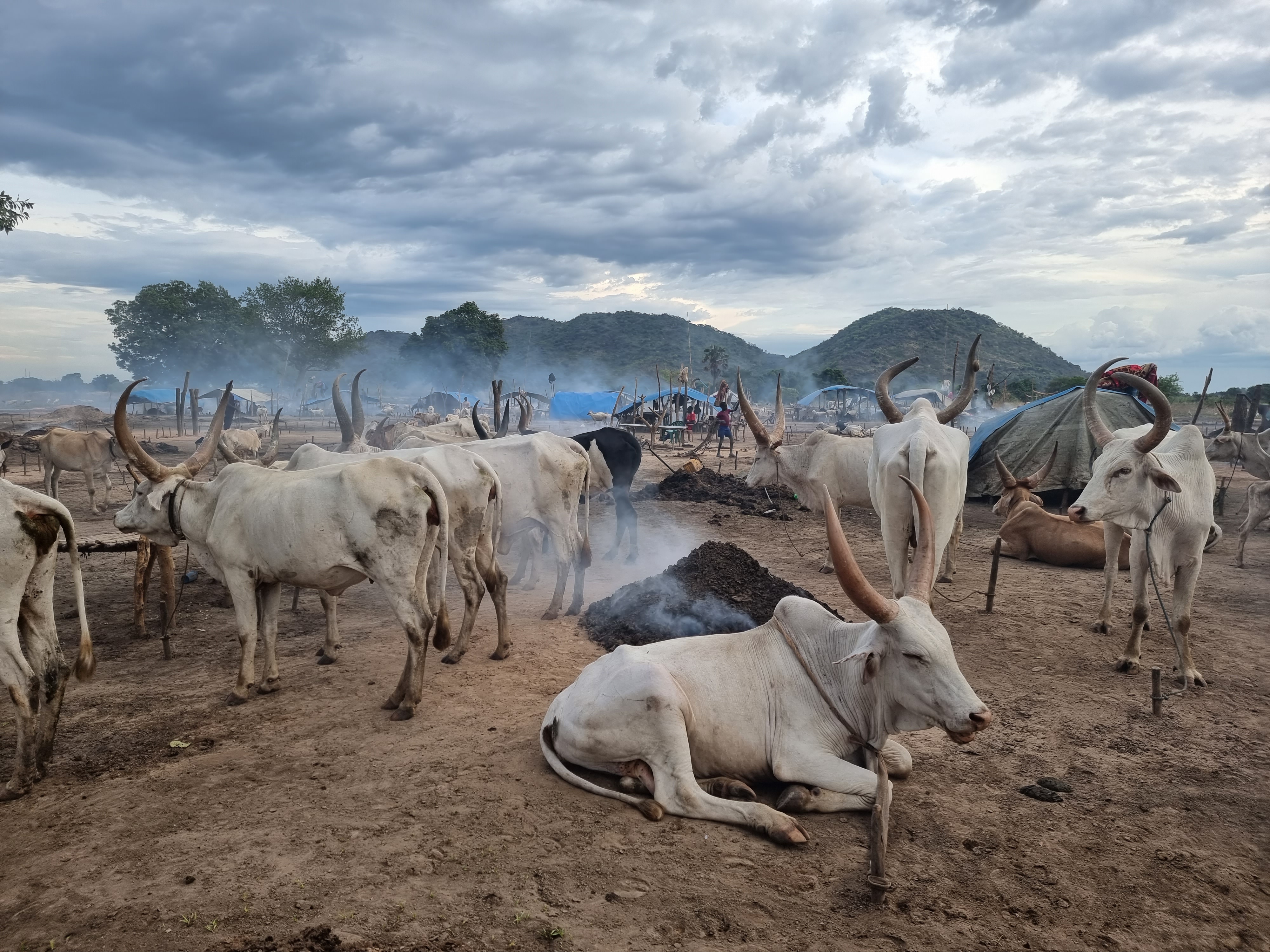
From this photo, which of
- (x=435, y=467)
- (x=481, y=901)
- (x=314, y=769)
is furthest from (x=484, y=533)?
(x=481, y=901)

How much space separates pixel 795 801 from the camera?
3832mm

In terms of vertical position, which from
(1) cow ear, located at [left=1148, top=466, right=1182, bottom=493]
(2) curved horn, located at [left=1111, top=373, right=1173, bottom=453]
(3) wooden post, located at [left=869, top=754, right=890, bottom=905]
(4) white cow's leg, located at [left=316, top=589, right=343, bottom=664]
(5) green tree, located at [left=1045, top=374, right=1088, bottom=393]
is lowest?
(4) white cow's leg, located at [left=316, top=589, right=343, bottom=664]

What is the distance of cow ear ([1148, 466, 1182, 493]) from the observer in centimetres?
606

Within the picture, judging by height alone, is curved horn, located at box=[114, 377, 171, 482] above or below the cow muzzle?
above

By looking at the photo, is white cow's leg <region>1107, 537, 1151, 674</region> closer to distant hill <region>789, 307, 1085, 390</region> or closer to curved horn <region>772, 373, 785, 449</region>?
curved horn <region>772, 373, 785, 449</region>

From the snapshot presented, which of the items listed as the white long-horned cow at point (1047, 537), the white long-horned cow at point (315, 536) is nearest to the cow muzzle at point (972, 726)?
the white long-horned cow at point (315, 536)

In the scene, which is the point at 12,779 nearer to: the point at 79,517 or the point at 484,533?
the point at 484,533

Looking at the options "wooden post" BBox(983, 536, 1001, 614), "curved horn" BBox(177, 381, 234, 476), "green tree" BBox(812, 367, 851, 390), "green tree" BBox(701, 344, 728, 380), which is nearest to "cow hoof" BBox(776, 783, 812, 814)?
"wooden post" BBox(983, 536, 1001, 614)

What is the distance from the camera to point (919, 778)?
4.36 metres

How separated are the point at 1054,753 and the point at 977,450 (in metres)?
12.2

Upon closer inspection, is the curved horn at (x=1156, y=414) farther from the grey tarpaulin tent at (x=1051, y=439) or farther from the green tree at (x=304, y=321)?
the green tree at (x=304, y=321)

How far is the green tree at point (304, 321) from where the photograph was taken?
2285 inches

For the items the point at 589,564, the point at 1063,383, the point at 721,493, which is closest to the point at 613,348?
the point at 1063,383

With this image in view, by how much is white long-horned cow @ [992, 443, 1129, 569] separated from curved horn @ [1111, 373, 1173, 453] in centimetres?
345
